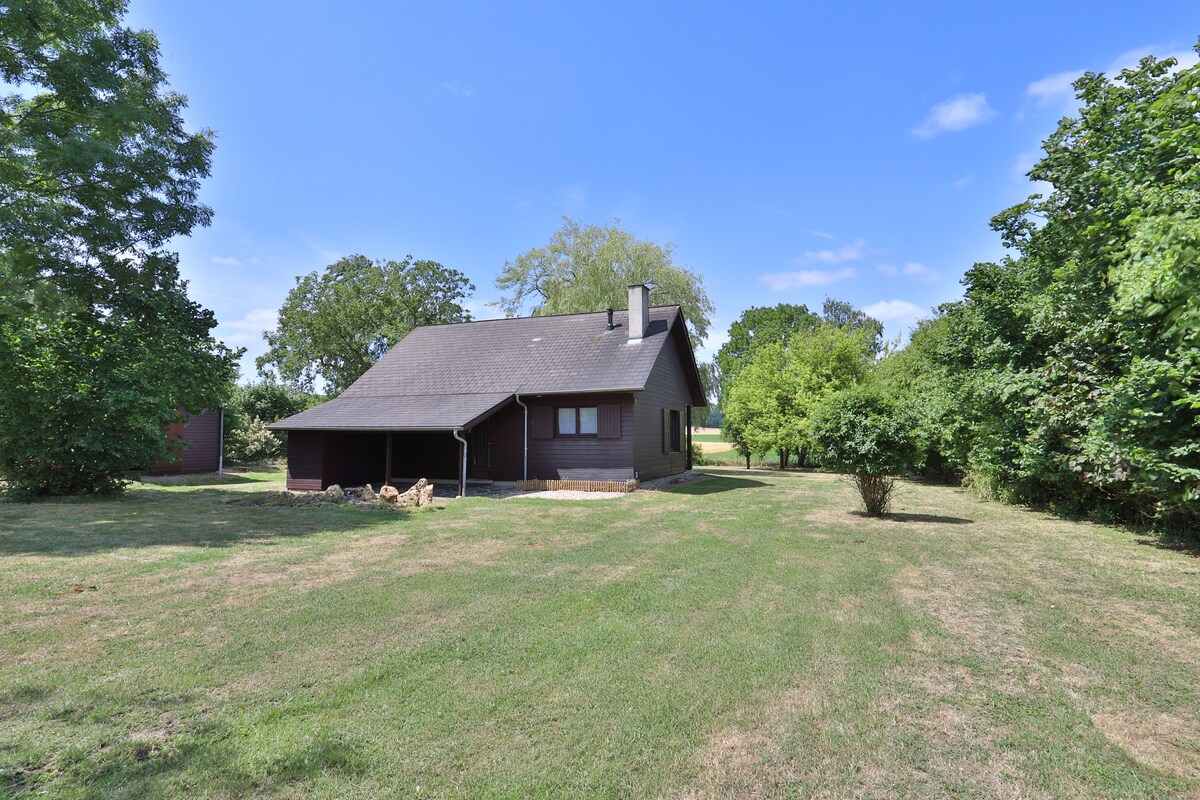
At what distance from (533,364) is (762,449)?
Result: 17007mm

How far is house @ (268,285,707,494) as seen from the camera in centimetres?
1719

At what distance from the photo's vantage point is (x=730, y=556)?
25.6ft

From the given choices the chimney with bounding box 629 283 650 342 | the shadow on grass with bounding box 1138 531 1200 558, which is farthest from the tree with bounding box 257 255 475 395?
the shadow on grass with bounding box 1138 531 1200 558

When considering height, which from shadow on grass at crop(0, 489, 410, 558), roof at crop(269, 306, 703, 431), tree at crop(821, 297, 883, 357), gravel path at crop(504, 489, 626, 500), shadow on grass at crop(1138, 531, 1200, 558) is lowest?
shadow on grass at crop(1138, 531, 1200, 558)

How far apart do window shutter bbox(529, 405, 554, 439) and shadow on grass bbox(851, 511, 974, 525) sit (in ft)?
30.8

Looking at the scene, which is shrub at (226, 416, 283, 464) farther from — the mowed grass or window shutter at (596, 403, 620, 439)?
the mowed grass

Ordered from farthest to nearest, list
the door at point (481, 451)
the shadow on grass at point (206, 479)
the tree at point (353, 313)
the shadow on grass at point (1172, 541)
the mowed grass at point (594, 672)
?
1. the tree at point (353, 313)
2. the shadow on grass at point (206, 479)
3. the door at point (481, 451)
4. the shadow on grass at point (1172, 541)
5. the mowed grass at point (594, 672)

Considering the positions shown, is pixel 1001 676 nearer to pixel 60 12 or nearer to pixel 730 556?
pixel 730 556

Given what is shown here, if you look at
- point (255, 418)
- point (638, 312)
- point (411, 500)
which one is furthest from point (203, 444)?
A: point (638, 312)

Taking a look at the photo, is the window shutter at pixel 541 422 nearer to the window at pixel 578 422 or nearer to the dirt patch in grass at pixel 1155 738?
the window at pixel 578 422

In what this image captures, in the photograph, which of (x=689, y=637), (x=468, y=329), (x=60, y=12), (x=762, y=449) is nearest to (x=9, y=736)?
(x=689, y=637)

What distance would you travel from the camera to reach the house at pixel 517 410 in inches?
677

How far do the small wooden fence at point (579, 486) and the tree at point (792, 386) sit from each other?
15413 millimetres

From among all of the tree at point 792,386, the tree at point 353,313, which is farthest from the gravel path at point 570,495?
the tree at point 353,313
